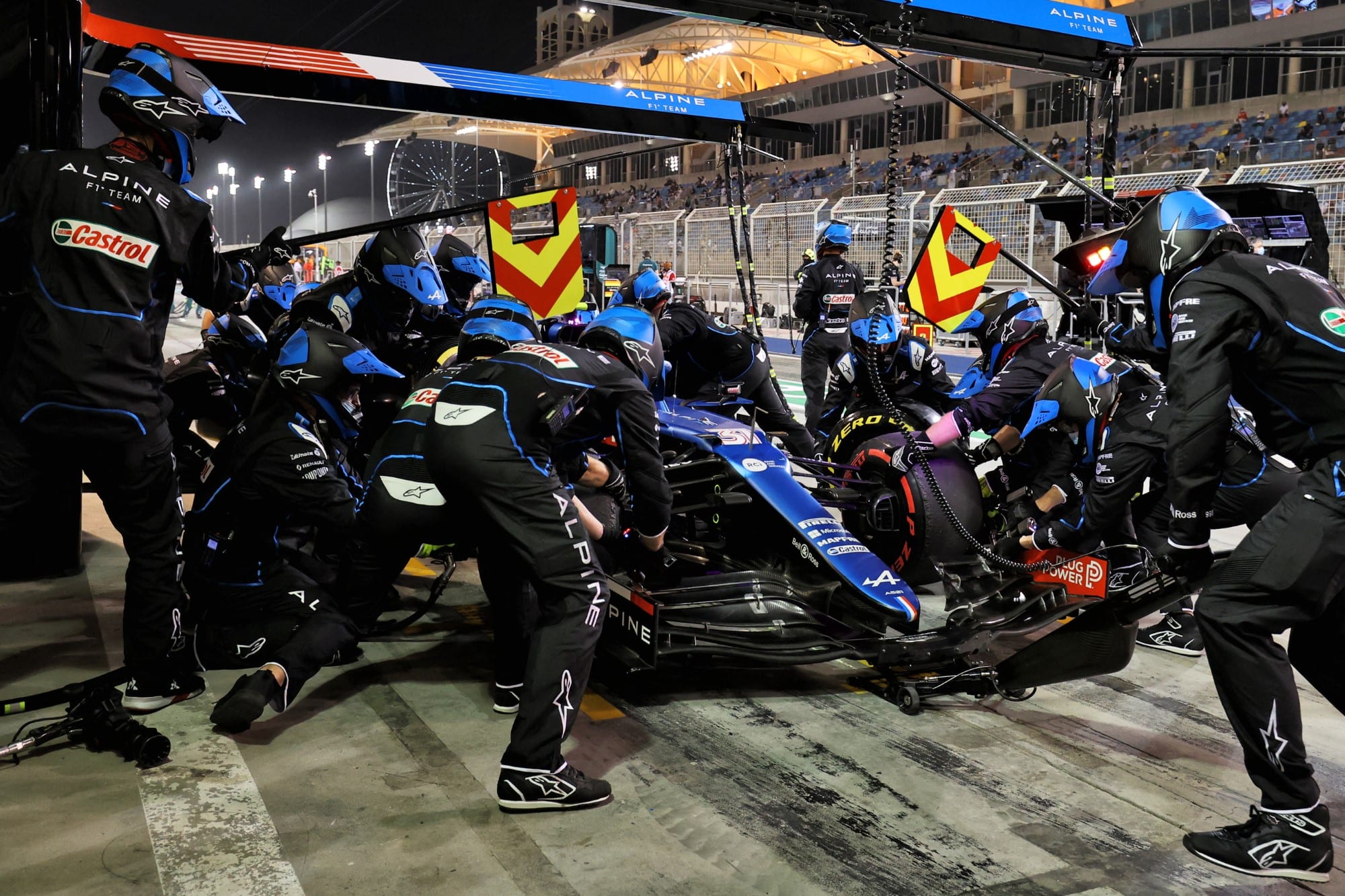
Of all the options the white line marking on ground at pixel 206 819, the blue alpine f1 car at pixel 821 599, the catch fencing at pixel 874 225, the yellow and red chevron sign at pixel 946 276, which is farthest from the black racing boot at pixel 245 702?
the catch fencing at pixel 874 225

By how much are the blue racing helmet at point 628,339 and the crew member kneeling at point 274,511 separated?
3.66 feet

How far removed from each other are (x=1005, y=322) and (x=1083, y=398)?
2.92ft

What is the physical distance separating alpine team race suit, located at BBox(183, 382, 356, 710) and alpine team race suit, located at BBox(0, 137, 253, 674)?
0.45 metres

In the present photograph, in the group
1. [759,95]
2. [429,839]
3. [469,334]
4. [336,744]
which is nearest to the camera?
[429,839]

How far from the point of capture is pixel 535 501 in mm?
3588

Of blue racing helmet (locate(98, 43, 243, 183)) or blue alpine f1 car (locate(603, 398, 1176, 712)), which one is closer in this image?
blue racing helmet (locate(98, 43, 243, 183))

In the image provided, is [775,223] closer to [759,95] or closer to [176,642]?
[176,642]

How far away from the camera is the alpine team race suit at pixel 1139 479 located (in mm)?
5051

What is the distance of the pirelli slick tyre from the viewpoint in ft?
18.3

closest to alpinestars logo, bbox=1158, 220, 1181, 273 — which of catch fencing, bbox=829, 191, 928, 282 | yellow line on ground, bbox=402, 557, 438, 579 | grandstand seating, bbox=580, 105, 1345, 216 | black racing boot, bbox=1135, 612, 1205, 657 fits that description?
black racing boot, bbox=1135, 612, 1205, 657

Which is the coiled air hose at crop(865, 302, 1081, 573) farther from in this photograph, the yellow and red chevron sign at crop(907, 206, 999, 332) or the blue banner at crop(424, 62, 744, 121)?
the blue banner at crop(424, 62, 744, 121)

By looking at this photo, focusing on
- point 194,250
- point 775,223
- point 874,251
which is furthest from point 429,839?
point 775,223

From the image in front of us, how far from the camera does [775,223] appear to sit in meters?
19.4

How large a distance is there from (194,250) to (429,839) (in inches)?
94.8
